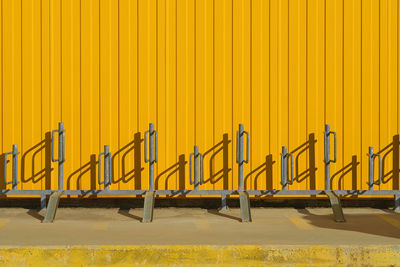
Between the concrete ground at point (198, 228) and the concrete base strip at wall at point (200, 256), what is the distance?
0.14 m

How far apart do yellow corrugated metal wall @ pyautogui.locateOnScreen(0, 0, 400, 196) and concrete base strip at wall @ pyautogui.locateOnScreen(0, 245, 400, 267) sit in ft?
8.14

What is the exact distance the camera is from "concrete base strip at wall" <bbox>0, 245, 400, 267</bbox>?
527 cm

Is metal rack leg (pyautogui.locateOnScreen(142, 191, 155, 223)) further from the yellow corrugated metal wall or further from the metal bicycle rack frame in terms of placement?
the yellow corrugated metal wall

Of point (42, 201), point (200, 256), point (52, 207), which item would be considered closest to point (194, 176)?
point (52, 207)

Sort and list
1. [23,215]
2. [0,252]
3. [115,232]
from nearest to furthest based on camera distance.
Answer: [0,252] < [115,232] < [23,215]

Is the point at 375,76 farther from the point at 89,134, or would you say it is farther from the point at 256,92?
the point at 89,134

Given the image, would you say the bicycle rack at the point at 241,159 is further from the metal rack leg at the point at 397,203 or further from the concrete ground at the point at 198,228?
the metal rack leg at the point at 397,203

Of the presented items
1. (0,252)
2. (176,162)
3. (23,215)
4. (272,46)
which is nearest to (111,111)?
(176,162)

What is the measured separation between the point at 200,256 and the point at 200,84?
2970 millimetres

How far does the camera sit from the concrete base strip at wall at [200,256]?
527cm

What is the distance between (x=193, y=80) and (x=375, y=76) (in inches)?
93.3

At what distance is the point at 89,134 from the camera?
771 cm

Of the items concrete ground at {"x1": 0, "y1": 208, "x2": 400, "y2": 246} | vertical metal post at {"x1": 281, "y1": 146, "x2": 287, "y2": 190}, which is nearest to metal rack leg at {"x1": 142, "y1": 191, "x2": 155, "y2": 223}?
concrete ground at {"x1": 0, "y1": 208, "x2": 400, "y2": 246}

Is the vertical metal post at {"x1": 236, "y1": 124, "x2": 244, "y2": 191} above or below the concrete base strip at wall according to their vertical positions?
above
